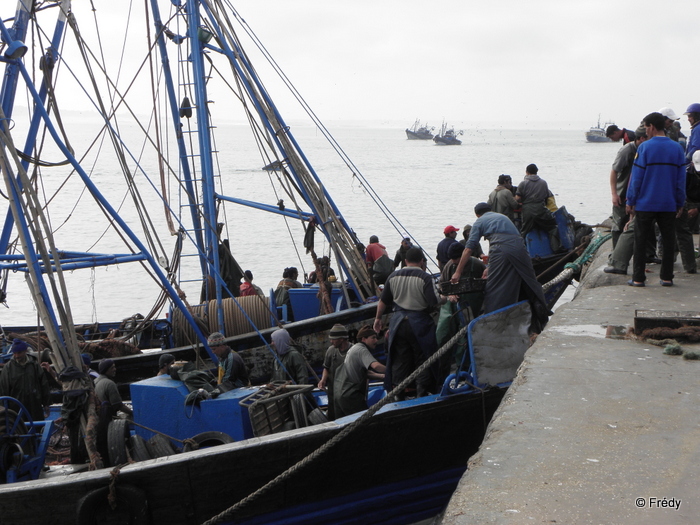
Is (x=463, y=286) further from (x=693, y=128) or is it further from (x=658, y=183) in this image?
(x=693, y=128)

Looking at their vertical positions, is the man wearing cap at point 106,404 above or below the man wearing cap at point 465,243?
below

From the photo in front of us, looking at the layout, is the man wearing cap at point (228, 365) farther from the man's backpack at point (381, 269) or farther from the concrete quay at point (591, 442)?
the man's backpack at point (381, 269)

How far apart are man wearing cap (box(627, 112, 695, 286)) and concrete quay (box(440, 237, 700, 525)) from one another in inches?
58.8

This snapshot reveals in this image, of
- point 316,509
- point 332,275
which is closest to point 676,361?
point 316,509

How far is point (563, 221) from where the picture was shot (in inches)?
523

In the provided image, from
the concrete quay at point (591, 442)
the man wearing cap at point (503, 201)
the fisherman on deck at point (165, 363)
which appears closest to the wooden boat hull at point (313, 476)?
the concrete quay at point (591, 442)

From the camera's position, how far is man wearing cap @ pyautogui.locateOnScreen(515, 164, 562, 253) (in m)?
12.5

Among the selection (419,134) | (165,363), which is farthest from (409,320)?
(419,134)

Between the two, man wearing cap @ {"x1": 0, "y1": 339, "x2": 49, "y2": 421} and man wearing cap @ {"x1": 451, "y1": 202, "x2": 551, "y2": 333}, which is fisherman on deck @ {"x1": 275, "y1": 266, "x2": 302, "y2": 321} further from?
man wearing cap @ {"x1": 451, "y1": 202, "x2": 551, "y2": 333}

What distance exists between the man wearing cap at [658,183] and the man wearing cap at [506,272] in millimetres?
1049

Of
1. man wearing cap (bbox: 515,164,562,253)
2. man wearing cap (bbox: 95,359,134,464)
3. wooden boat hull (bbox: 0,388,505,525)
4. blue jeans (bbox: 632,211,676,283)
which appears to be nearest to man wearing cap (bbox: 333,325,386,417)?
wooden boat hull (bbox: 0,388,505,525)

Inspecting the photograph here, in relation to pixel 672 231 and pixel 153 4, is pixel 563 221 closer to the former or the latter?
pixel 672 231

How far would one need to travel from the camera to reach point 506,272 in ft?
22.9

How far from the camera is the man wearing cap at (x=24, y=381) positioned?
8031 millimetres
